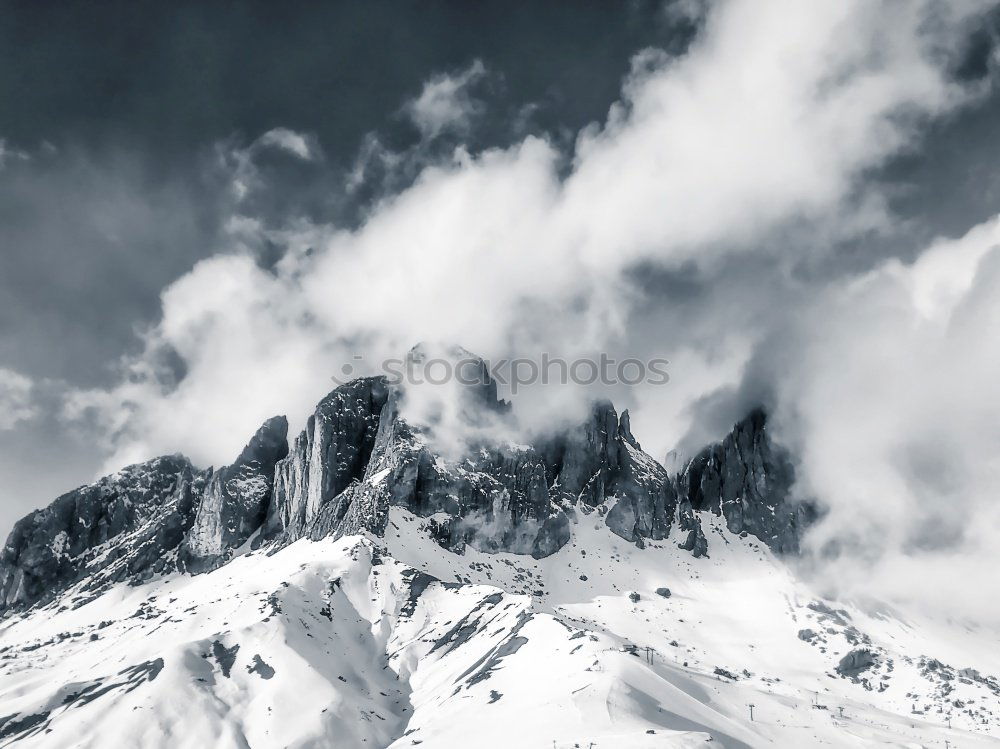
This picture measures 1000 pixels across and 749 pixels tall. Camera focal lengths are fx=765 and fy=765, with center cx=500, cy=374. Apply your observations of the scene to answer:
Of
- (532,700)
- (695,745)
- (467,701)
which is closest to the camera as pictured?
(695,745)

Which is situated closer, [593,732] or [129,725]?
[593,732]

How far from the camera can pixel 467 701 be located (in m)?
190

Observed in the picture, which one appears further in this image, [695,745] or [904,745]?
[904,745]

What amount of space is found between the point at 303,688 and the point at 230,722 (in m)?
18.8

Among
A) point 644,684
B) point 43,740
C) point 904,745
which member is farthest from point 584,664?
point 43,740

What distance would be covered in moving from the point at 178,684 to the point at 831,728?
169 meters

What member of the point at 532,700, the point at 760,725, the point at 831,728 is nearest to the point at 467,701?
the point at 532,700

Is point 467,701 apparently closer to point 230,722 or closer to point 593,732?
point 593,732

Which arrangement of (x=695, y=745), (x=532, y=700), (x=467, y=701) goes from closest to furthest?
(x=695, y=745) < (x=532, y=700) < (x=467, y=701)

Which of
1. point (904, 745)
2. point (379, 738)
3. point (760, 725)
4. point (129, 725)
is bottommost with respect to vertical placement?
point (904, 745)

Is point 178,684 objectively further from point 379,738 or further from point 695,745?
point 695,745

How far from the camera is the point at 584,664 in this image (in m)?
191

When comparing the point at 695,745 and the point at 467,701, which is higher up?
the point at 467,701

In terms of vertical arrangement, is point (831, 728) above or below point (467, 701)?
below
